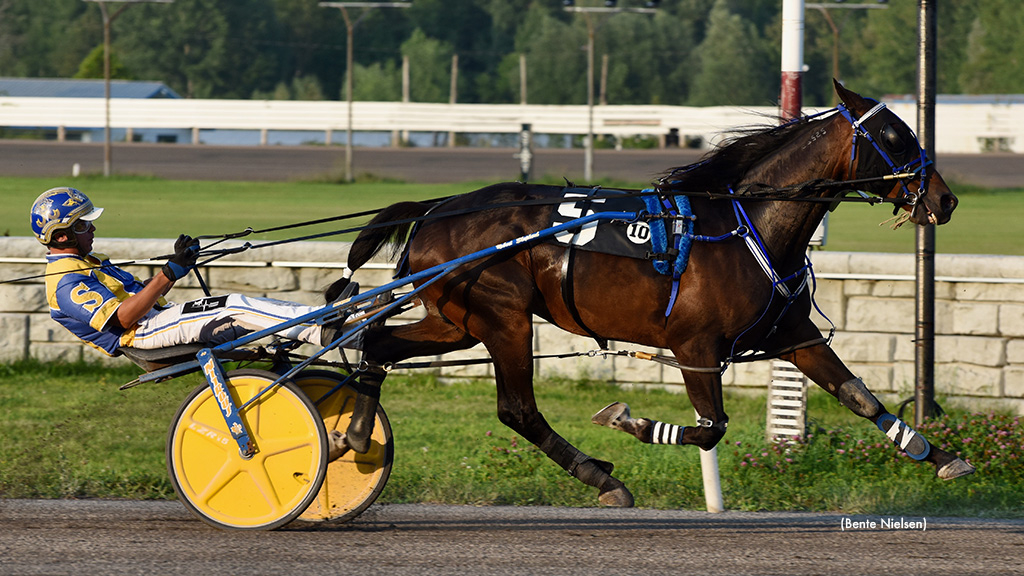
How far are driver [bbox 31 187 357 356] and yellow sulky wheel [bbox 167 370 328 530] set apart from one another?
273mm

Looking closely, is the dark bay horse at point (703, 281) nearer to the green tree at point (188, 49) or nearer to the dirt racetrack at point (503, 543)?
the dirt racetrack at point (503, 543)

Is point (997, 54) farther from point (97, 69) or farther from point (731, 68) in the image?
point (97, 69)

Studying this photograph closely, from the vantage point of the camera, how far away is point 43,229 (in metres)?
5.41

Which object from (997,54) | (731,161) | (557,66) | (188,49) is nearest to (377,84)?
(557,66)

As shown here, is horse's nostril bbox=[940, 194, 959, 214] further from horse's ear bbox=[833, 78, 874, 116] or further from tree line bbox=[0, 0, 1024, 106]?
tree line bbox=[0, 0, 1024, 106]

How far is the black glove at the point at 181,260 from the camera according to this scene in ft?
17.2

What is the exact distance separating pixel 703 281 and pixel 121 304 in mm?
2551

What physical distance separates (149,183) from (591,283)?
892 inches

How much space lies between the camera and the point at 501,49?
6906 centimetres

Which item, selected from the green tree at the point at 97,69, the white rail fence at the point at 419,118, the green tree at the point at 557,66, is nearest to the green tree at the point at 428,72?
the green tree at the point at 557,66

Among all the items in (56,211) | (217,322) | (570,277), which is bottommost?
(217,322)

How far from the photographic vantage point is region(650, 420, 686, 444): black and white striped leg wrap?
536cm

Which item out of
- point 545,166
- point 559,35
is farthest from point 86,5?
point 545,166

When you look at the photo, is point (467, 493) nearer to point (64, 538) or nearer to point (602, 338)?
point (602, 338)
